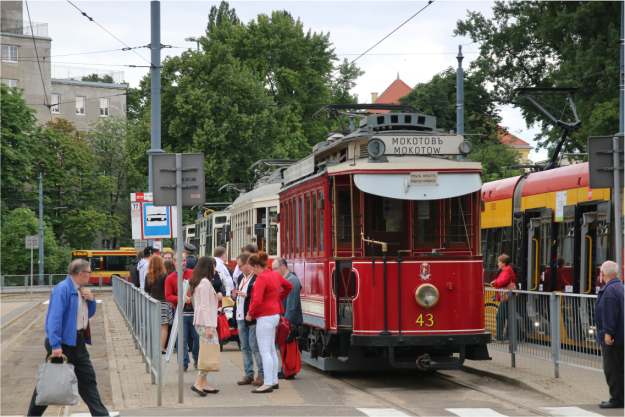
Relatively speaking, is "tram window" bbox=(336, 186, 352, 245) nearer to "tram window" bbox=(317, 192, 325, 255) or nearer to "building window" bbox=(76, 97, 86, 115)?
"tram window" bbox=(317, 192, 325, 255)

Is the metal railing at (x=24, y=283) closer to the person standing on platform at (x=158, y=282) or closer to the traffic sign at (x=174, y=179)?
the person standing on platform at (x=158, y=282)

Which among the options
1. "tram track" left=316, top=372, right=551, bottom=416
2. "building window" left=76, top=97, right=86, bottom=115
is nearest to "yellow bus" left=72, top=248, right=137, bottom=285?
"building window" left=76, top=97, right=86, bottom=115

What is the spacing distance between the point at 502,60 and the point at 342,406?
36.1m

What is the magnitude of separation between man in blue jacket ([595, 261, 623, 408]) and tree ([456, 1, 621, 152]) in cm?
2503

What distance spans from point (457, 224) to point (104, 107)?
85.6 meters

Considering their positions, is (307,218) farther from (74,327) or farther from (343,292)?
(74,327)

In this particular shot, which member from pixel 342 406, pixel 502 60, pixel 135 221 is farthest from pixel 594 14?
pixel 342 406

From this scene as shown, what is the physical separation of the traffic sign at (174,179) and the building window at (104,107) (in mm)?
86258

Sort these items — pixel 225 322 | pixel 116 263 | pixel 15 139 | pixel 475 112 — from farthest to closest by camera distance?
pixel 116 263 < pixel 15 139 < pixel 475 112 < pixel 225 322

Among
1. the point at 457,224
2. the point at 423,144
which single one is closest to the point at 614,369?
the point at 457,224

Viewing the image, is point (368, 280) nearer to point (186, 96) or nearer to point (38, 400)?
point (38, 400)

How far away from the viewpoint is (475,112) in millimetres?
50938

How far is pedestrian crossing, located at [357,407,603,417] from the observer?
12.8m

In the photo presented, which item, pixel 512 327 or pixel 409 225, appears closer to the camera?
pixel 409 225
